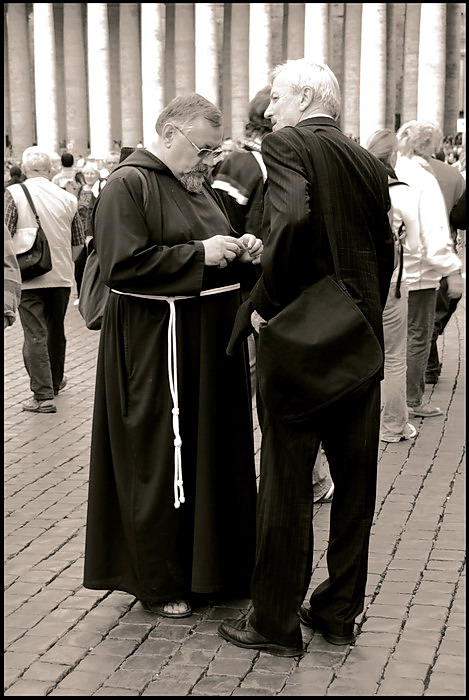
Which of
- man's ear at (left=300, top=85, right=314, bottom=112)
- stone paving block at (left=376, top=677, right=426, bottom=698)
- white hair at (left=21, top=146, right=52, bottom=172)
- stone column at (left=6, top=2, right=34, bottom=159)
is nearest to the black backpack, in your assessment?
man's ear at (left=300, top=85, right=314, bottom=112)

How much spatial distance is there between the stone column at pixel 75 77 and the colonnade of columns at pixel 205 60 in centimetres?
4

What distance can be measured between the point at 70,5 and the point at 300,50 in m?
8.90

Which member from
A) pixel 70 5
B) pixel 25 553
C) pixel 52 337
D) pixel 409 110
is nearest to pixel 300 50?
pixel 409 110

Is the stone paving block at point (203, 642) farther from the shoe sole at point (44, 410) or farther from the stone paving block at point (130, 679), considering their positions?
the shoe sole at point (44, 410)

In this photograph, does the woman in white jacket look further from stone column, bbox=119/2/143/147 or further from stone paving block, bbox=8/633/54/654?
stone column, bbox=119/2/143/147

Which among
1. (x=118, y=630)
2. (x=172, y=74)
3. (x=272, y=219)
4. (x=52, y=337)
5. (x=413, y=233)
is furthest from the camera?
(x=172, y=74)

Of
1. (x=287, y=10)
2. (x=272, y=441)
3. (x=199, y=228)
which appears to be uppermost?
(x=287, y=10)

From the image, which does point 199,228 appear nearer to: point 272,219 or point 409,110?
point 272,219

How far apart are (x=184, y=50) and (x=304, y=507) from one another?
40.2 m

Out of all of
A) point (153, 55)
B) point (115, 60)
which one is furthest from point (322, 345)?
point (115, 60)

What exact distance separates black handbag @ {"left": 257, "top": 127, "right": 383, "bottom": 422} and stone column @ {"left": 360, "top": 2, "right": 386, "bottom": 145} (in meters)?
33.0

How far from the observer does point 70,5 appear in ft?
138

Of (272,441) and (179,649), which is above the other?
(272,441)

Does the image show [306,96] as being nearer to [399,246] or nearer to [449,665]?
[449,665]
